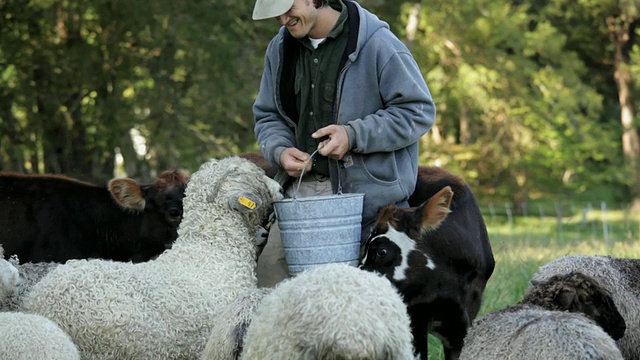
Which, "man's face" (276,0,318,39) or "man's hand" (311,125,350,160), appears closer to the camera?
"man's hand" (311,125,350,160)

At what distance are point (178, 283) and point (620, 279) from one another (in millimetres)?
3089

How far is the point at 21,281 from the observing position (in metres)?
6.37

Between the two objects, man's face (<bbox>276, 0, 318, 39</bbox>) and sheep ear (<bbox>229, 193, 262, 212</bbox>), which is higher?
man's face (<bbox>276, 0, 318, 39</bbox>)

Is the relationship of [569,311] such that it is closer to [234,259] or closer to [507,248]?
[234,259]

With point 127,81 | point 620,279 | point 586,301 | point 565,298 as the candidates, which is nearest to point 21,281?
point 565,298

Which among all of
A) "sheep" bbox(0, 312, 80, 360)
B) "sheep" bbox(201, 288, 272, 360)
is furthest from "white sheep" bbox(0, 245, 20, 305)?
"sheep" bbox(201, 288, 272, 360)

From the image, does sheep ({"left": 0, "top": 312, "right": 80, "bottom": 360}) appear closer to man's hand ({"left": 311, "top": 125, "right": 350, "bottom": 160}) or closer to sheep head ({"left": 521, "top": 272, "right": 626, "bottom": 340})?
man's hand ({"left": 311, "top": 125, "right": 350, "bottom": 160})

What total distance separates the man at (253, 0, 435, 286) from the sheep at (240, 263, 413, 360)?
5.04ft

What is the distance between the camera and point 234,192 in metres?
6.56

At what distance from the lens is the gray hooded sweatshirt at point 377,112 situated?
651cm

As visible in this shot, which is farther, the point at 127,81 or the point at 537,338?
the point at 127,81

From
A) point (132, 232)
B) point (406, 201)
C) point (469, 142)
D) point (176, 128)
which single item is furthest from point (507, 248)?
point (469, 142)

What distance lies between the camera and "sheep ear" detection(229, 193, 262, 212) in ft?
21.1

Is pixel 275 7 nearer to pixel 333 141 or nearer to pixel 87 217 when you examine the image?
pixel 333 141
